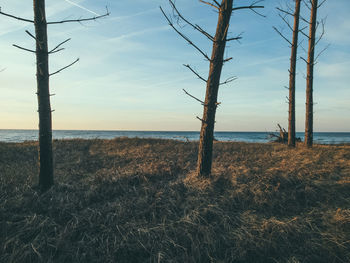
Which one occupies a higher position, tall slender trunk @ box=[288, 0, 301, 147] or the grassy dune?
tall slender trunk @ box=[288, 0, 301, 147]

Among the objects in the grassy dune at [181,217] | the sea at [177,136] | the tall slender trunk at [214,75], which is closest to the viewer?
the grassy dune at [181,217]

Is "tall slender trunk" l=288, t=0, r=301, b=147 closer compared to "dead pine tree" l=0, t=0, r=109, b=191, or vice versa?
"dead pine tree" l=0, t=0, r=109, b=191

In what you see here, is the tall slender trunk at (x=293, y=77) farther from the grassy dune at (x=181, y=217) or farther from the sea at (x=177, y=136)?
the sea at (x=177, y=136)

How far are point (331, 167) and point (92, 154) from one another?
931cm

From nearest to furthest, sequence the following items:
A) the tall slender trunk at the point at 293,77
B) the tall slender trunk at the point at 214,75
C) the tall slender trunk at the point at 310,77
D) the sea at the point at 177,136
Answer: the tall slender trunk at the point at 214,75 < the tall slender trunk at the point at 310,77 < the tall slender trunk at the point at 293,77 < the sea at the point at 177,136

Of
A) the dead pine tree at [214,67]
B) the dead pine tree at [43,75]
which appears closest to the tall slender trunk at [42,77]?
the dead pine tree at [43,75]

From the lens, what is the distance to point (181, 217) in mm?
3965

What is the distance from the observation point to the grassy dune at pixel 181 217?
3170 mm

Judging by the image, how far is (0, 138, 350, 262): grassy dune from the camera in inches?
125

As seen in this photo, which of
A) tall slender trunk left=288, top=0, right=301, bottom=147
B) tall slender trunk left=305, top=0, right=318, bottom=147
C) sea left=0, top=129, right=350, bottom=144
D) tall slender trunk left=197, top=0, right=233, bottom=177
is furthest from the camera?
sea left=0, top=129, right=350, bottom=144

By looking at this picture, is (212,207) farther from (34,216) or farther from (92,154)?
(92,154)

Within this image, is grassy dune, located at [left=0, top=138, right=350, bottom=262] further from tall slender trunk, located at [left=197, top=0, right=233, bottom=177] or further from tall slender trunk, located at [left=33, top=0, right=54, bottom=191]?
tall slender trunk, located at [left=197, top=0, right=233, bottom=177]

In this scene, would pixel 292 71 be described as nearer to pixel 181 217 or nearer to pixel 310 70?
pixel 310 70

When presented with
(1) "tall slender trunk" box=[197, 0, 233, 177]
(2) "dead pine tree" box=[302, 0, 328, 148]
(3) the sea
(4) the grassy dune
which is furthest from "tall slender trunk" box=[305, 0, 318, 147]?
(1) "tall slender trunk" box=[197, 0, 233, 177]
